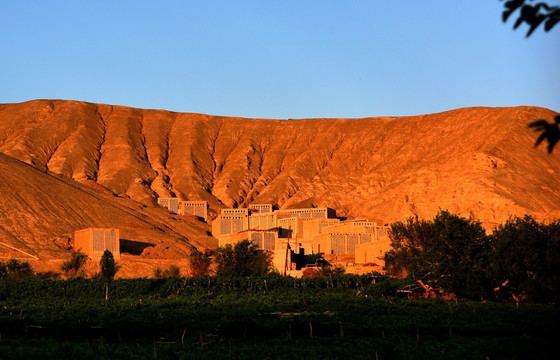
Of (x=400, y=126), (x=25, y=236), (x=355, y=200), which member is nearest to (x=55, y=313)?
(x=25, y=236)

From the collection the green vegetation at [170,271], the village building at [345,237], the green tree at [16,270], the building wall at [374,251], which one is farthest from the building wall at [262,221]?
the green tree at [16,270]

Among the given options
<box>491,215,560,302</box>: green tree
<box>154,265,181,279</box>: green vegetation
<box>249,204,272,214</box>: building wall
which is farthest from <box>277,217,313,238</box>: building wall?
<box>491,215,560,302</box>: green tree

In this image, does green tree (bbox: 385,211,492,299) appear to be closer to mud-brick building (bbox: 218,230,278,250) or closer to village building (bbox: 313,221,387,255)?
village building (bbox: 313,221,387,255)

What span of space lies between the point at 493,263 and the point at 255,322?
13746 millimetres

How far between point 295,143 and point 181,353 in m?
99.9

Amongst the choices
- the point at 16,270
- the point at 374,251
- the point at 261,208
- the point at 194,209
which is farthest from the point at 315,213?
the point at 16,270

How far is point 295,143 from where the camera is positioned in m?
118

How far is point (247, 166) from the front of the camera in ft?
363

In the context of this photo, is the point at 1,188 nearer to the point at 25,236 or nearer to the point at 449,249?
the point at 25,236

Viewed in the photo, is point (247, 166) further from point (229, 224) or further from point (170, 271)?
point (170, 271)

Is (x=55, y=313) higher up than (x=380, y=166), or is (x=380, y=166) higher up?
(x=380, y=166)

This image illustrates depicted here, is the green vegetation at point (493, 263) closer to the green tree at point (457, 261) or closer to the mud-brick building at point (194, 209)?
the green tree at point (457, 261)

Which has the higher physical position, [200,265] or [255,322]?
[200,265]

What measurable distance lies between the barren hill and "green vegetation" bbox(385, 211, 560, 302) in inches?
821
